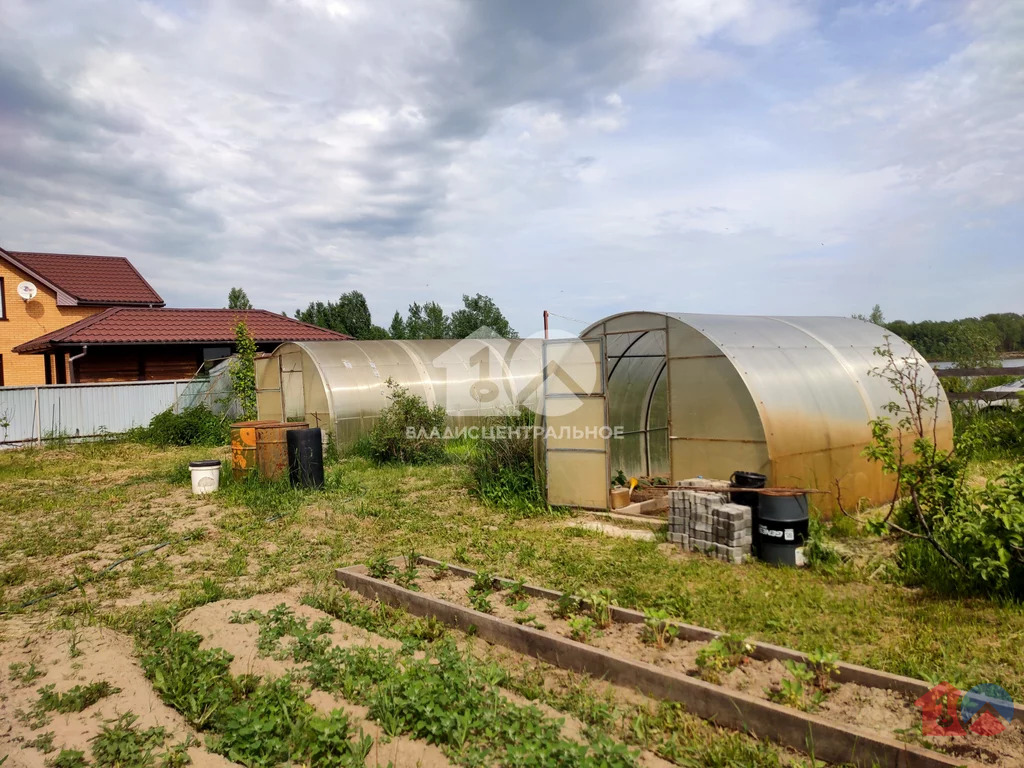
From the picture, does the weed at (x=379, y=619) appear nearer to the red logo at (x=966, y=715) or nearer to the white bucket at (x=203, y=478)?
the red logo at (x=966, y=715)

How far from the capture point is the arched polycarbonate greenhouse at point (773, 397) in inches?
326

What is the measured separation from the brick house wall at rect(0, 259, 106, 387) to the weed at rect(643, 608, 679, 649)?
84.2ft

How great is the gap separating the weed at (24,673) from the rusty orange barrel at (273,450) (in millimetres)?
6543

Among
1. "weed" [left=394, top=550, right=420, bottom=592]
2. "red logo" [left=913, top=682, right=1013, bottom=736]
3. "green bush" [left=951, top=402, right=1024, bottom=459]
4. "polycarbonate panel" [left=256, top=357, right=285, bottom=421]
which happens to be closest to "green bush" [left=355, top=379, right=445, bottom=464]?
"polycarbonate panel" [left=256, top=357, right=285, bottom=421]

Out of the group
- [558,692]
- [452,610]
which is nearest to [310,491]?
[452,610]

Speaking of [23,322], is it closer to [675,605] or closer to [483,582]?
Result: [483,582]

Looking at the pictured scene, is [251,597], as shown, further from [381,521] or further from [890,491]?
[890,491]

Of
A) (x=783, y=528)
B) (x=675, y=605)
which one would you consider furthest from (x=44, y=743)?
(x=783, y=528)

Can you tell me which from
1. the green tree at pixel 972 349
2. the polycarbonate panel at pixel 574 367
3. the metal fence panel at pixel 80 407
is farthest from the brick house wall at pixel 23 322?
the green tree at pixel 972 349

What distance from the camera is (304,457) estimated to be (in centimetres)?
1130

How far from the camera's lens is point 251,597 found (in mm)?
6438

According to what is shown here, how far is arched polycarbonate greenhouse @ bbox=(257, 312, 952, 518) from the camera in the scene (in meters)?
8.39

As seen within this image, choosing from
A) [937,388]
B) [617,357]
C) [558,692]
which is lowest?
[558,692]

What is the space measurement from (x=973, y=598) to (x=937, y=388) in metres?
6.29
